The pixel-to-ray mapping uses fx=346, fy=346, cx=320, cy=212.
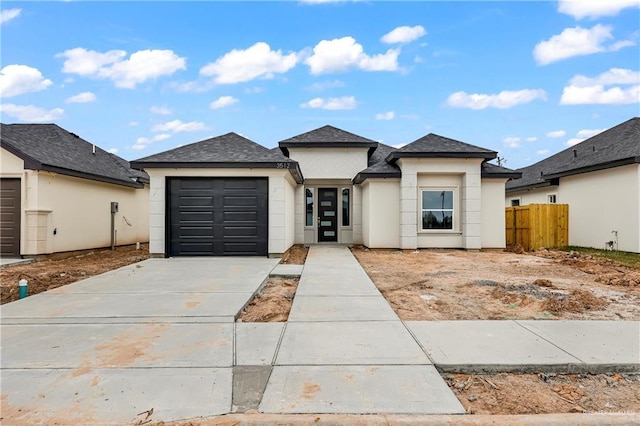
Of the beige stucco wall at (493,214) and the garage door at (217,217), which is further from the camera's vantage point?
the beige stucco wall at (493,214)

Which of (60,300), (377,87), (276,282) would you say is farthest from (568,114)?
(60,300)

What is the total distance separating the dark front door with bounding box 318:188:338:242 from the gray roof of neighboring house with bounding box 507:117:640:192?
10434 mm

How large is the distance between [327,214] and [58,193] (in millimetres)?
10315

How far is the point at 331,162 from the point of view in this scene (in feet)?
52.1

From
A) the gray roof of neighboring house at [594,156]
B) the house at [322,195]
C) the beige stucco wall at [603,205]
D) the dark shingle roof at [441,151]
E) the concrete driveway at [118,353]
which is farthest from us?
the dark shingle roof at [441,151]

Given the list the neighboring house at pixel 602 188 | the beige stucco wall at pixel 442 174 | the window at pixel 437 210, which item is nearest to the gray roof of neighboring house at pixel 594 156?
the neighboring house at pixel 602 188

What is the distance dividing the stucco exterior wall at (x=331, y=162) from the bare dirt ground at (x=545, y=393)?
13.0m

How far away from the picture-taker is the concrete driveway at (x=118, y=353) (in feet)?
8.69

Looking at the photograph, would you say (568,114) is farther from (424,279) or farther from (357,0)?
(424,279)

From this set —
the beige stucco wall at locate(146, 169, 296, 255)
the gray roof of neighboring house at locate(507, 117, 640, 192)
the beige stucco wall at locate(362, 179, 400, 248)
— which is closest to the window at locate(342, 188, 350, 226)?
the beige stucco wall at locate(362, 179, 400, 248)

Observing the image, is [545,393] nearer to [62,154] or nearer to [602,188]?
[602,188]

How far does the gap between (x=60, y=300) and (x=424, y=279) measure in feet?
23.0

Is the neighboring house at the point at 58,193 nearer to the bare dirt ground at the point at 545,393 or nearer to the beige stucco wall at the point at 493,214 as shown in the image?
the bare dirt ground at the point at 545,393

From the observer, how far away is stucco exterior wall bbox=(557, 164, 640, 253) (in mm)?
12328
